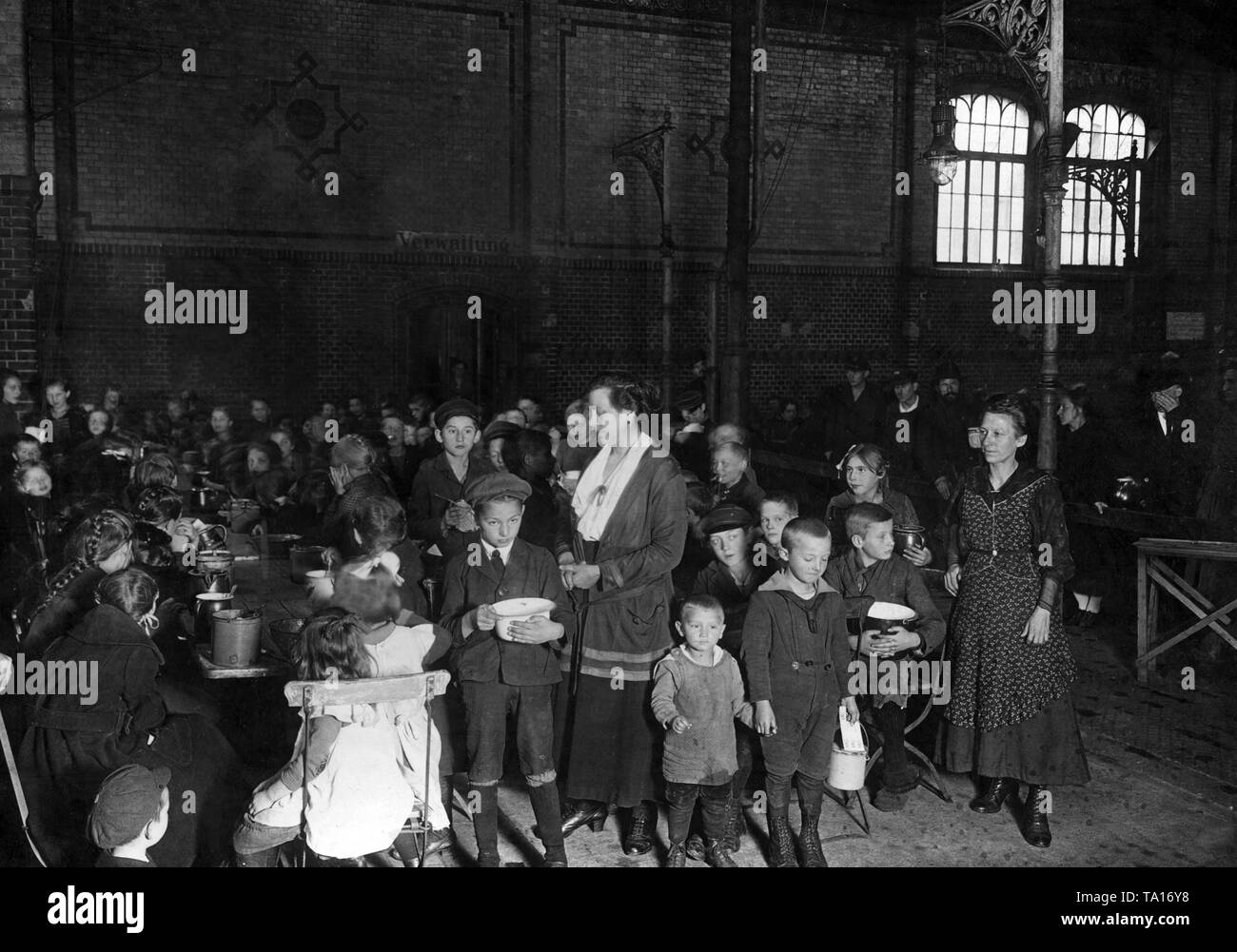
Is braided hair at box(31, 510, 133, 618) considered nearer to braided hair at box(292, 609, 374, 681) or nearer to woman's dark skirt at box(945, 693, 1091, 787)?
braided hair at box(292, 609, 374, 681)

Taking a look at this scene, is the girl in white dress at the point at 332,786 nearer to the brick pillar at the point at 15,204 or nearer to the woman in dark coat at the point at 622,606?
the woman in dark coat at the point at 622,606

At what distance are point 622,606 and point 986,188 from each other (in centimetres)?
1448

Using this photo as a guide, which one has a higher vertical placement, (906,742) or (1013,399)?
(1013,399)

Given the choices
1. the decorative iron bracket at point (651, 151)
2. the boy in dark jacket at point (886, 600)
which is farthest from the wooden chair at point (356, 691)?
the decorative iron bracket at point (651, 151)

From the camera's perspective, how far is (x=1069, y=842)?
4609 mm

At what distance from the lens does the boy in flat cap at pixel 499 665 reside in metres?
4.09

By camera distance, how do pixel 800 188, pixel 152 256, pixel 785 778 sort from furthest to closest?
1. pixel 800 188
2. pixel 152 256
3. pixel 785 778

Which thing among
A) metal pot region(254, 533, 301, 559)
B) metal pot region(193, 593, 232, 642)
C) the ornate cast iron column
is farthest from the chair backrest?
the ornate cast iron column

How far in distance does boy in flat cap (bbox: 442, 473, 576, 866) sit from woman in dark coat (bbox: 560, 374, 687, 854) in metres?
0.32

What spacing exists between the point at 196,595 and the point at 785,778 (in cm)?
246

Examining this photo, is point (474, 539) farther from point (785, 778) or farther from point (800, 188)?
point (800, 188)

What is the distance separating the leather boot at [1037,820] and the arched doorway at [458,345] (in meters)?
A: 10.6

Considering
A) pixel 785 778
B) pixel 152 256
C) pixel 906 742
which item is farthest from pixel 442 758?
pixel 152 256

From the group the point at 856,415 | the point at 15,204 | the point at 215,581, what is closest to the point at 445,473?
the point at 215,581
